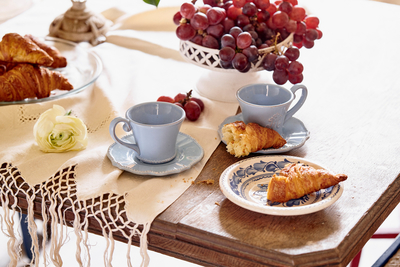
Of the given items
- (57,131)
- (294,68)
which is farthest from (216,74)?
(57,131)

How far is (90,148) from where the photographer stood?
0.83 m

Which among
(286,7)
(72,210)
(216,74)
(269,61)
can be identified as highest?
(286,7)

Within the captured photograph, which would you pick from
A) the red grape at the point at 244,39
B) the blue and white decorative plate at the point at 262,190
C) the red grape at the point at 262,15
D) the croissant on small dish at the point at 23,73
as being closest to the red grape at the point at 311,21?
the red grape at the point at 262,15

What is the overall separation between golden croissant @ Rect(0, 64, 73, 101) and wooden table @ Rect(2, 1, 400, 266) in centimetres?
31

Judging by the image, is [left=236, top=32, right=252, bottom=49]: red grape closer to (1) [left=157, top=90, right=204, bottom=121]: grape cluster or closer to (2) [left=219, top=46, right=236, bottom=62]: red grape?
(2) [left=219, top=46, right=236, bottom=62]: red grape

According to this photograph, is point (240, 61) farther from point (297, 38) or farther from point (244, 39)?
point (297, 38)

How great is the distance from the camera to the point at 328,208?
2.17 feet

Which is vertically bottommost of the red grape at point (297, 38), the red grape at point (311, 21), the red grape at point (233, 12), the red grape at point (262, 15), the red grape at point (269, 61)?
the red grape at point (269, 61)

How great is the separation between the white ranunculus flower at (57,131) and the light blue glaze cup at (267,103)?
322mm

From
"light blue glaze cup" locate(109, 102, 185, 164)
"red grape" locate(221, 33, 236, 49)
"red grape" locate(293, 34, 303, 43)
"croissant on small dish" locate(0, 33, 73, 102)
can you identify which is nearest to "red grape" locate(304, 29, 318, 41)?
"red grape" locate(293, 34, 303, 43)

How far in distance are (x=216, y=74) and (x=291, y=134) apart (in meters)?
0.29

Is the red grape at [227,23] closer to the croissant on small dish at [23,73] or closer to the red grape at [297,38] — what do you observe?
the red grape at [297,38]

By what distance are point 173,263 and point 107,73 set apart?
2.37ft

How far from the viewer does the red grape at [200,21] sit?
0.94 metres
